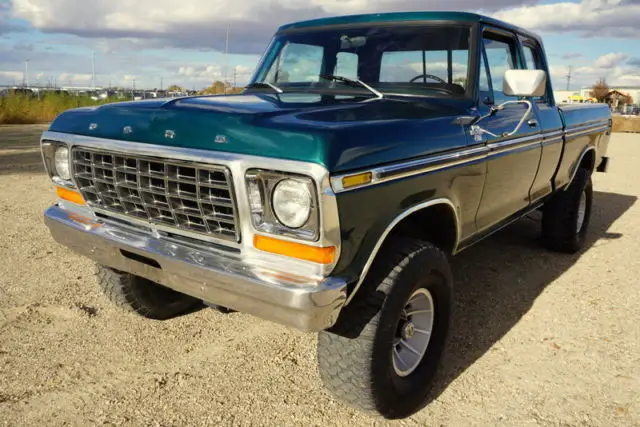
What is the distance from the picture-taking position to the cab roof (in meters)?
3.37

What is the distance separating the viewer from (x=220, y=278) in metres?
2.21

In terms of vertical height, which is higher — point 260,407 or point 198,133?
point 198,133

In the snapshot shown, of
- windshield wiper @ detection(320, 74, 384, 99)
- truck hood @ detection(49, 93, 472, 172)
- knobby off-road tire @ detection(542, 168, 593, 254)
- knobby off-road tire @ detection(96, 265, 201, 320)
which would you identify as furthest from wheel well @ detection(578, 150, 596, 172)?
knobby off-road tire @ detection(96, 265, 201, 320)

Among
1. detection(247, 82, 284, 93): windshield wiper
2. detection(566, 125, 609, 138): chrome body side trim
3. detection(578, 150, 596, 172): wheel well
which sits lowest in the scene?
detection(578, 150, 596, 172): wheel well

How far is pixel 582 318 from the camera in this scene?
3.81 meters

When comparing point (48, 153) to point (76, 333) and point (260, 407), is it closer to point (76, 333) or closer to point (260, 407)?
point (76, 333)

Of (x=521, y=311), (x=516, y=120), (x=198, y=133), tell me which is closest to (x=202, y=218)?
(x=198, y=133)

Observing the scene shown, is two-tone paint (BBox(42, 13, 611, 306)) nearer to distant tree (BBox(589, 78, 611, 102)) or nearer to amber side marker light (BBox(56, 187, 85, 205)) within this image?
amber side marker light (BBox(56, 187, 85, 205))

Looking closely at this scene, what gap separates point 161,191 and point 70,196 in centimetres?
86

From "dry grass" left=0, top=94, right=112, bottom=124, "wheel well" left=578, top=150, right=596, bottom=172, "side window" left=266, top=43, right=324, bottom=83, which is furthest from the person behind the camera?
"dry grass" left=0, top=94, right=112, bottom=124

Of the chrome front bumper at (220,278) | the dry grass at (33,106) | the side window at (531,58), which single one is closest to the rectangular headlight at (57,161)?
the chrome front bumper at (220,278)

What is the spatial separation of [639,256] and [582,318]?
191cm

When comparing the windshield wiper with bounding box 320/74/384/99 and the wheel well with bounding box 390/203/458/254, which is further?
the windshield wiper with bounding box 320/74/384/99

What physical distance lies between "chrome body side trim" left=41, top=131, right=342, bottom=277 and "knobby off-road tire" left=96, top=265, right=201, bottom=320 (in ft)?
3.97
